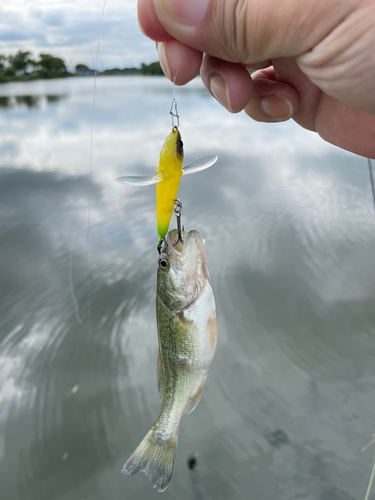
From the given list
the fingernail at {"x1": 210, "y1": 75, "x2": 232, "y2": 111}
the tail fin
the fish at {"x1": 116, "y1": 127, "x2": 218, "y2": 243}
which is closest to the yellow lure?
the fish at {"x1": 116, "y1": 127, "x2": 218, "y2": 243}

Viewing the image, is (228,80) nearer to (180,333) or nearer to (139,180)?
(139,180)

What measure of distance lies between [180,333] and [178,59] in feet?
2.34

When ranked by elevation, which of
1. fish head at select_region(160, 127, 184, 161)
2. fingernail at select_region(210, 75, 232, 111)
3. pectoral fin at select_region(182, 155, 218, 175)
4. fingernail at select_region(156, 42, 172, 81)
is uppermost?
fingernail at select_region(156, 42, 172, 81)

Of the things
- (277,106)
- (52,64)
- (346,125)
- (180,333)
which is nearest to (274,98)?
(277,106)

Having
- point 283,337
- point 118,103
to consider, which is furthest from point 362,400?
point 118,103

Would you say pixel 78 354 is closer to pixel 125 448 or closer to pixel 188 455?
pixel 125 448

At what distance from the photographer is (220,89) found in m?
1.04

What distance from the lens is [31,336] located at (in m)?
2.01

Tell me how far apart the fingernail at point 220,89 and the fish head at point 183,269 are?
449 mm

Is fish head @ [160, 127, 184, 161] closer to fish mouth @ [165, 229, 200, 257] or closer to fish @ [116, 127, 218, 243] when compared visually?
fish @ [116, 127, 218, 243]

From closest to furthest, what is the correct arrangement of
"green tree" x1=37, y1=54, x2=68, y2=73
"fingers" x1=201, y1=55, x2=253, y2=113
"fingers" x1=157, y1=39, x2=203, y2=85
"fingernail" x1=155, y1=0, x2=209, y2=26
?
1. "fingernail" x1=155, y1=0, x2=209, y2=26
2. "fingers" x1=157, y1=39, x2=203, y2=85
3. "fingers" x1=201, y1=55, x2=253, y2=113
4. "green tree" x1=37, y1=54, x2=68, y2=73

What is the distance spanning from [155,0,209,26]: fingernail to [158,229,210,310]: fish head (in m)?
0.47

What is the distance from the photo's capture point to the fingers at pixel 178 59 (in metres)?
0.84

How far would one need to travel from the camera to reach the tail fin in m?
0.88
